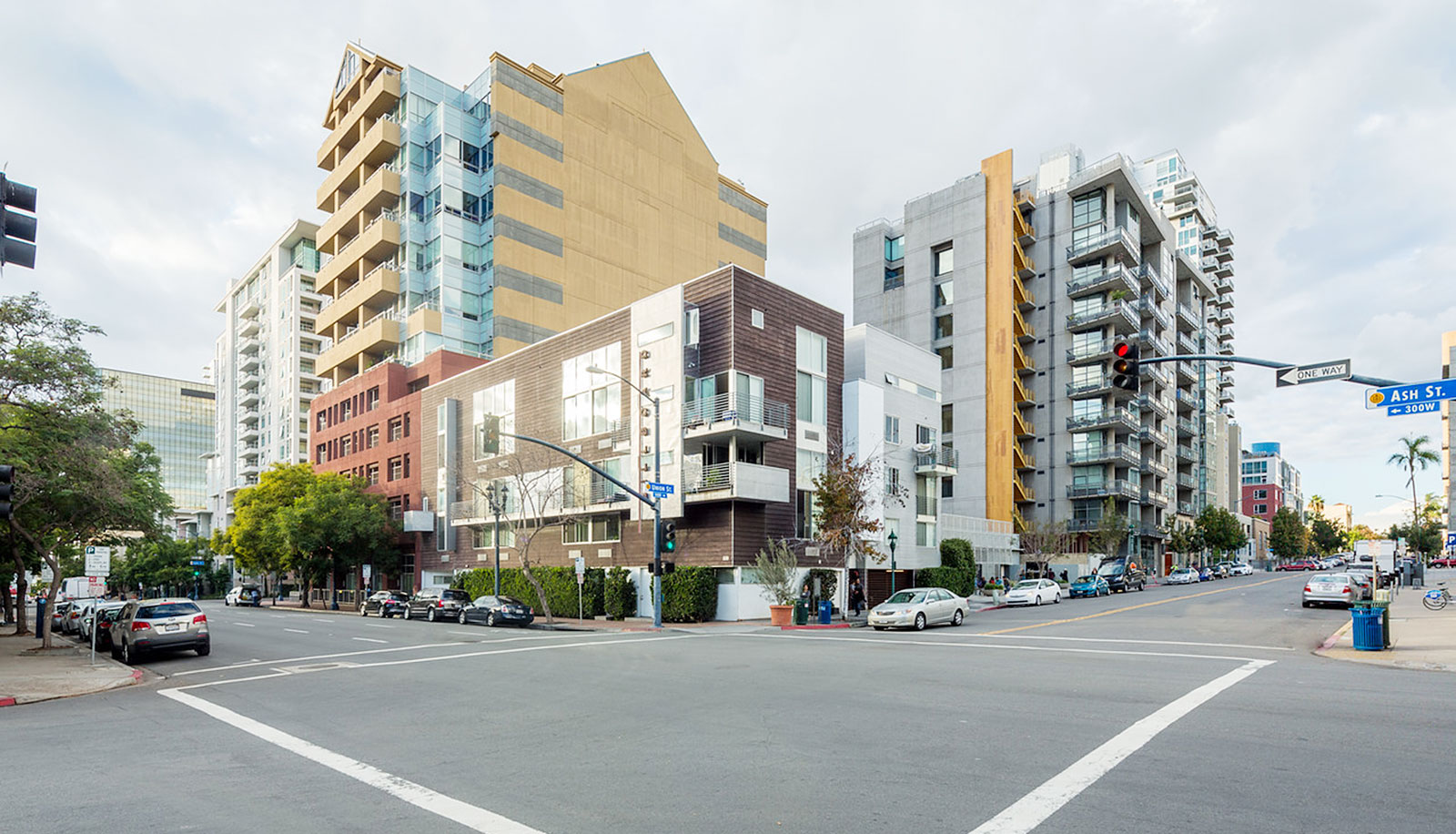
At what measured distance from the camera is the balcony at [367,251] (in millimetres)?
65312

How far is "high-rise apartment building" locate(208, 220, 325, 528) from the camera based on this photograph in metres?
95.7

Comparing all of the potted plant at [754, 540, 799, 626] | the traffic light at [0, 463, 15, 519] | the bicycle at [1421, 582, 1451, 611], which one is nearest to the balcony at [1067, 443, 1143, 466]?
the bicycle at [1421, 582, 1451, 611]

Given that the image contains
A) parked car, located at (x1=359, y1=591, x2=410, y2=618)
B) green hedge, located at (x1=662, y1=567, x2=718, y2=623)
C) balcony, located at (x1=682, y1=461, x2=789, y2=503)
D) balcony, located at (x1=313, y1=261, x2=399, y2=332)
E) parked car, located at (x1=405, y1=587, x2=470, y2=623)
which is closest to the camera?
balcony, located at (x1=682, y1=461, x2=789, y2=503)

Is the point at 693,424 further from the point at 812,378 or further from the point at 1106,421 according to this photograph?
the point at 1106,421

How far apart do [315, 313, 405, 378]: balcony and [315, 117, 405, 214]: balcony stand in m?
12.4

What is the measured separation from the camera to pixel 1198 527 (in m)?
95.1

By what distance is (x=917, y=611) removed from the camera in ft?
94.4

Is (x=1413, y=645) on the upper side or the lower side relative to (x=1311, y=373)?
lower

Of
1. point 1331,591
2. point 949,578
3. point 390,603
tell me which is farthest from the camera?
point 949,578

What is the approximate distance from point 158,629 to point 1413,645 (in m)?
30.4

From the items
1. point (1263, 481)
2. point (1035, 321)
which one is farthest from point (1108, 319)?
point (1263, 481)

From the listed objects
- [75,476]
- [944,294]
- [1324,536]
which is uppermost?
[944,294]

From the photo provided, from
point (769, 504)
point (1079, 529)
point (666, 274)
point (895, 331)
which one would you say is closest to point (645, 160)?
point (666, 274)

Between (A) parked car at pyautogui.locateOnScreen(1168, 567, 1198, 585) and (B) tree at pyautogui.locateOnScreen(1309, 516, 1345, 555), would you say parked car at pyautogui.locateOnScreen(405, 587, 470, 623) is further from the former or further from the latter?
(B) tree at pyautogui.locateOnScreen(1309, 516, 1345, 555)
